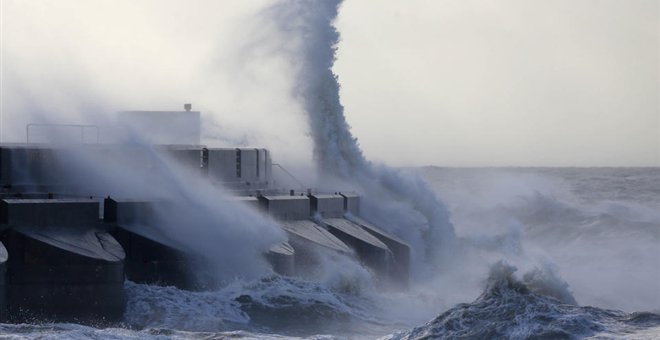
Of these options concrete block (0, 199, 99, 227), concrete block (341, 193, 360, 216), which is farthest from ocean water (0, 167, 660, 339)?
concrete block (341, 193, 360, 216)

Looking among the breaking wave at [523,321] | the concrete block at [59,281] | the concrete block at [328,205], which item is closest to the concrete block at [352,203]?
the concrete block at [328,205]

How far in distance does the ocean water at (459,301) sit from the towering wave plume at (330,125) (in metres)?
1.18

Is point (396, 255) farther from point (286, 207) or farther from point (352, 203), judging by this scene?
point (286, 207)

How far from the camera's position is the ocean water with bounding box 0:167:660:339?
1326 centimetres

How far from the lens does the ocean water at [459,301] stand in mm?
13258

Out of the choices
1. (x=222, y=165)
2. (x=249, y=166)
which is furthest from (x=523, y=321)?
(x=249, y=166)

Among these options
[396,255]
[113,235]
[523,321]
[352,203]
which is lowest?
[523,321]

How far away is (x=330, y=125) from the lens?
25.2m

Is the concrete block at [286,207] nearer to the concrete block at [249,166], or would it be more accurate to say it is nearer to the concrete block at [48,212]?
the concrete block at [249,166]

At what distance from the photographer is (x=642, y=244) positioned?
1105 inches

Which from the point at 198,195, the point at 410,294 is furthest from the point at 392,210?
the point at 198,195

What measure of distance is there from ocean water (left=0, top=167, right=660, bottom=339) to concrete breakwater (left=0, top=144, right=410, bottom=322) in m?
0.38

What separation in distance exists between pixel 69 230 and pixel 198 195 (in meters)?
2.58

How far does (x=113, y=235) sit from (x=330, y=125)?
30.2 feet
